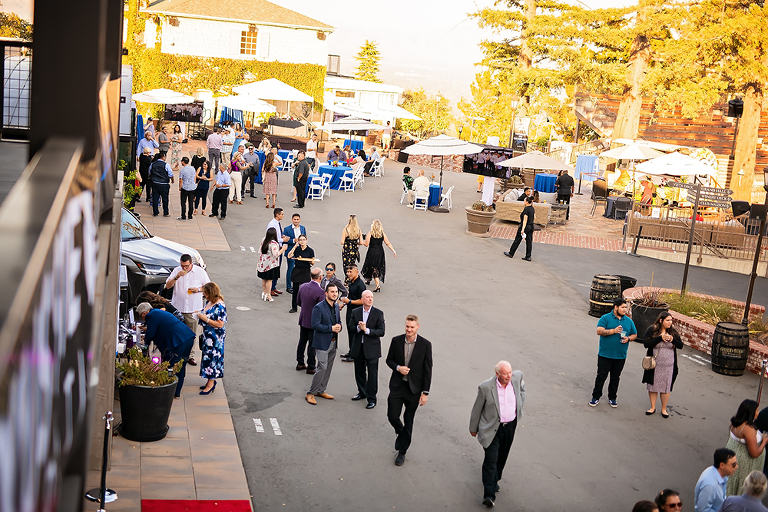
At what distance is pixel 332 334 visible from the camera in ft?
35.6

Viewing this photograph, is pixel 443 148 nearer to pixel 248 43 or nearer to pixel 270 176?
Answer: pixel 270 176

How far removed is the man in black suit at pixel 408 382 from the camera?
926 centimetres

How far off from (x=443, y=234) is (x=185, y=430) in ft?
50.2

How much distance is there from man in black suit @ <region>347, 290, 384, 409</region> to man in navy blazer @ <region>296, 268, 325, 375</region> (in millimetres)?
868

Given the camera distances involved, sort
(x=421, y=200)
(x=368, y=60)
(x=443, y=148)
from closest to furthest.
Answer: (x=443, y=148) < (x=421, y=200) < (x=368, y=60)

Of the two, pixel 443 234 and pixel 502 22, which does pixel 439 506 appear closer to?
pixel 443 234

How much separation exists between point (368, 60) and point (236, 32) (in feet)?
173

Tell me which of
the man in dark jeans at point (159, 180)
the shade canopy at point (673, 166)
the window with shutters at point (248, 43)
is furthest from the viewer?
the window with shutters at point (248, 43)

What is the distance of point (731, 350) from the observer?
537 inches

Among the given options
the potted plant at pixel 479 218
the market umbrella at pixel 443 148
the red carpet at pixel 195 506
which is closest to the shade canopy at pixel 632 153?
the market umbrella at pixel 443 148

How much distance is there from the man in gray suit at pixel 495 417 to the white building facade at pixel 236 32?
42.5 metres

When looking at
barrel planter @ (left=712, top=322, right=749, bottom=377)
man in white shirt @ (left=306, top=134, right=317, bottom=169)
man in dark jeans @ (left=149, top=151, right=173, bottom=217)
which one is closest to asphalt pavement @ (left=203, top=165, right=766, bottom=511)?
barrel planter @ (left=712, top=322, right=749, bottom=377)

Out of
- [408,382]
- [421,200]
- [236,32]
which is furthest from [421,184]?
[236,32]

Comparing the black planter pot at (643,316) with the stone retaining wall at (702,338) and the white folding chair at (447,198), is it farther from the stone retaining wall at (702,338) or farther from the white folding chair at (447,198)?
the white folding chair at (447,198)
